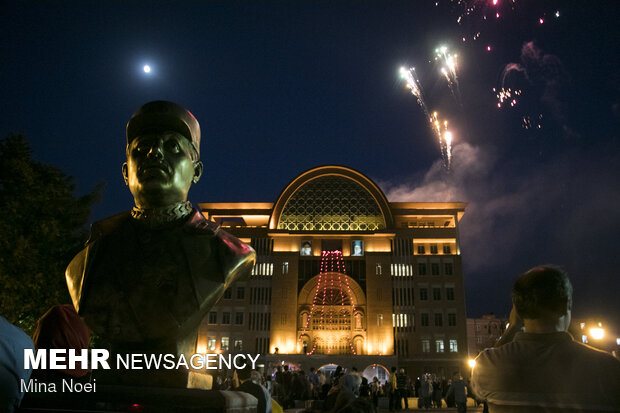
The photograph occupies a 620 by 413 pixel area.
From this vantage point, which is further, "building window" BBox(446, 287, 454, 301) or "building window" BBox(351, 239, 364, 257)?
"building window" BBox(351, 239, 364, 257)

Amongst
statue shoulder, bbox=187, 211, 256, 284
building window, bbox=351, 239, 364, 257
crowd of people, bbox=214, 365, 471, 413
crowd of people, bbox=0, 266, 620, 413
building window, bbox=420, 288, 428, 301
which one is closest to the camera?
crowd of people, bbox=0, 266, 620, 413

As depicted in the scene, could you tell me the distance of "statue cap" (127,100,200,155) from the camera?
2369mm

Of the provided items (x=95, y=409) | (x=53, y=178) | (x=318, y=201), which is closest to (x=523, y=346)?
(x=95, y=409)

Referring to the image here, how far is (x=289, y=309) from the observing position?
3559cm

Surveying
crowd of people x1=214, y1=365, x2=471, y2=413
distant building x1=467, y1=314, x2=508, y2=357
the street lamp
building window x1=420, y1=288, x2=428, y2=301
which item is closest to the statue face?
crowd of people x1=214, y1=365, x2=471, y2=413

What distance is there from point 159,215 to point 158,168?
0.26 m

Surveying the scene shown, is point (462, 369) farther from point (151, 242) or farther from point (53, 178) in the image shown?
point (151, 242)

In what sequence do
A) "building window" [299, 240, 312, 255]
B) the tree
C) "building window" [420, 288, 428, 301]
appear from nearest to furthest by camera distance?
1. the tree
2. "building window" [420, 288, 428, 301]
3. "building window" [299, 240, 312, 255]

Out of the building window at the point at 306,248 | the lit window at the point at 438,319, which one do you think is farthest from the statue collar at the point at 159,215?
the lit window at the point at 438,319

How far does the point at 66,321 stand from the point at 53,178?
13.5m

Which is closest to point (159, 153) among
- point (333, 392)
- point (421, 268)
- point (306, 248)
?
point (333, 392)

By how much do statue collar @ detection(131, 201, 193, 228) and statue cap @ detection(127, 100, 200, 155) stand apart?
426mm

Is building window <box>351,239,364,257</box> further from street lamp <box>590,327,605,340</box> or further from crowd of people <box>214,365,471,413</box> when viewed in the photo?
street lamp <box>590,327,605,340</box>

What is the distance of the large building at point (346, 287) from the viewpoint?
34.4 metres
